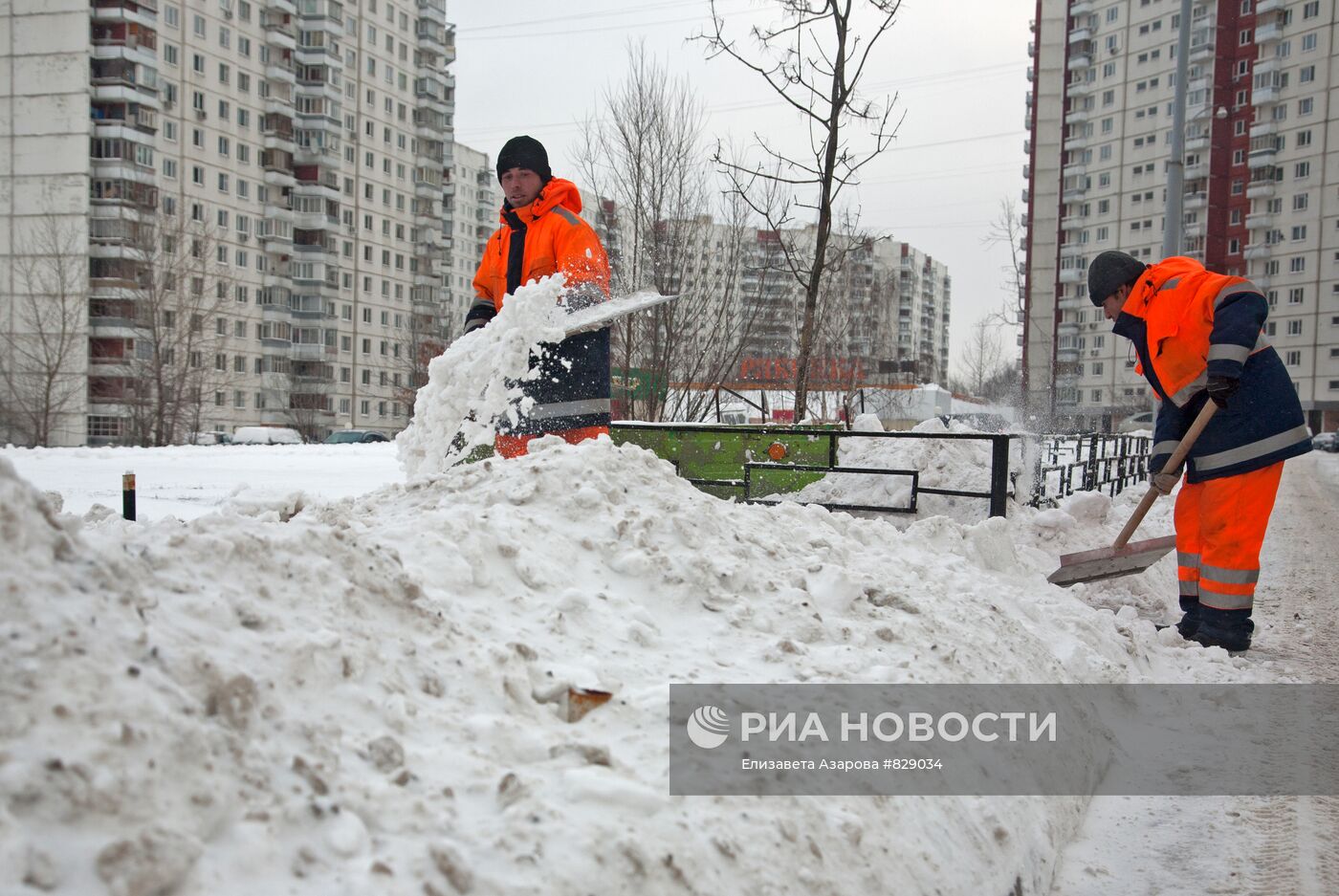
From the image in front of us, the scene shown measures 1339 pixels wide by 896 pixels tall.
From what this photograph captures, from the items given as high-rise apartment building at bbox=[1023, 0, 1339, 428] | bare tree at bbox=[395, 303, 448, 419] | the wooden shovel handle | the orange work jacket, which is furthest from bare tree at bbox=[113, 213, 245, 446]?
high-rise apartment building at bbox=[1023, 0, 1339, 428]

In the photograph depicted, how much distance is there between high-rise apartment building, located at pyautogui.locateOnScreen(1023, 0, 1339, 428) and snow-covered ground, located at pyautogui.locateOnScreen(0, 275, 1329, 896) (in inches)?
2158

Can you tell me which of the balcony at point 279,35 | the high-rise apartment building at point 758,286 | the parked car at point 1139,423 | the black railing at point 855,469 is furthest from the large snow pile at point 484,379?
the balcony at point 279,35

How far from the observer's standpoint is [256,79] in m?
59.6

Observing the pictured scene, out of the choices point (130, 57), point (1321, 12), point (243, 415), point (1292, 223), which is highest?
point (1321, 12)

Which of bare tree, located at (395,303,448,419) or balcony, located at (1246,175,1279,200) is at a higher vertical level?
balcony, located at (1246,175,1279,200)

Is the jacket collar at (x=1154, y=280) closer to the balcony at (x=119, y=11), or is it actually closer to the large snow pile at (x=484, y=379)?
the large snow pile at (x=484, y=379)

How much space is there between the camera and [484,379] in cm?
479

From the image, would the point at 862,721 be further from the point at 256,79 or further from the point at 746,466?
the point at 256,79

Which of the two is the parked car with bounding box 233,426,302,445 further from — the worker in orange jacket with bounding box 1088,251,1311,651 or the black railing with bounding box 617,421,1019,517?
the worker in orange jacket with bounding box 1088,251,1311,651

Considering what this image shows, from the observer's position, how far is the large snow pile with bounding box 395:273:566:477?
4.68m

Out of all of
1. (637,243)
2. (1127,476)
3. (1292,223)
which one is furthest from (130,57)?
(1292,223)

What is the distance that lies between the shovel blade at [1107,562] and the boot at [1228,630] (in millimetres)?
566

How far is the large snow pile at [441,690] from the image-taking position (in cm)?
136

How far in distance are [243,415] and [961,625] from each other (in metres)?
58.9
